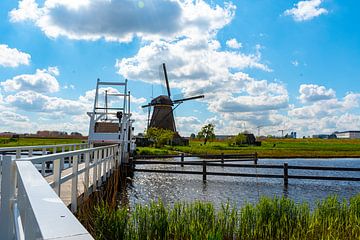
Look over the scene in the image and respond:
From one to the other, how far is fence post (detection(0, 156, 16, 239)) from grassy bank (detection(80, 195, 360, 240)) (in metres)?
2.45

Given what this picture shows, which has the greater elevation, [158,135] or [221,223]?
[158,135]

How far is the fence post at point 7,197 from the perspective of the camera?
3.78 m

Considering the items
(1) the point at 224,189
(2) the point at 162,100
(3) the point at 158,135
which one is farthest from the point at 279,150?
(1) the point at 224,189

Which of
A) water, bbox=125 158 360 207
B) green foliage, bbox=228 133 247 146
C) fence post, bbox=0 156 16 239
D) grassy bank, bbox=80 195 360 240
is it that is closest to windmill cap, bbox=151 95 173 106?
green foliage, bbox=228 133 247 146

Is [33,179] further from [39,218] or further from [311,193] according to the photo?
[311,193]

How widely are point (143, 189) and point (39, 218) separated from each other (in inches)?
→ 568

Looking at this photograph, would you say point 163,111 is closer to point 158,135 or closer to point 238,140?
point 158,135

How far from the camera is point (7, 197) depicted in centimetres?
378

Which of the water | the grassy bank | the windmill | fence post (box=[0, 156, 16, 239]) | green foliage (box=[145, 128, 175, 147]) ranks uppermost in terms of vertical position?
the windmill

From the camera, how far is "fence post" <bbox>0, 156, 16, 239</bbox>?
3.78 m

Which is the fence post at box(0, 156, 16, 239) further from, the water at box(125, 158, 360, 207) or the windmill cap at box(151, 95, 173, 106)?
the windmill cap at box(151, 95, 173, 106)

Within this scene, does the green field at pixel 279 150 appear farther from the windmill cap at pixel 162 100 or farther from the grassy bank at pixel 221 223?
the grassy bank at pixel 221 223

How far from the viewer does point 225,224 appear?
687 centimetres

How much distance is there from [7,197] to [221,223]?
431 cm
